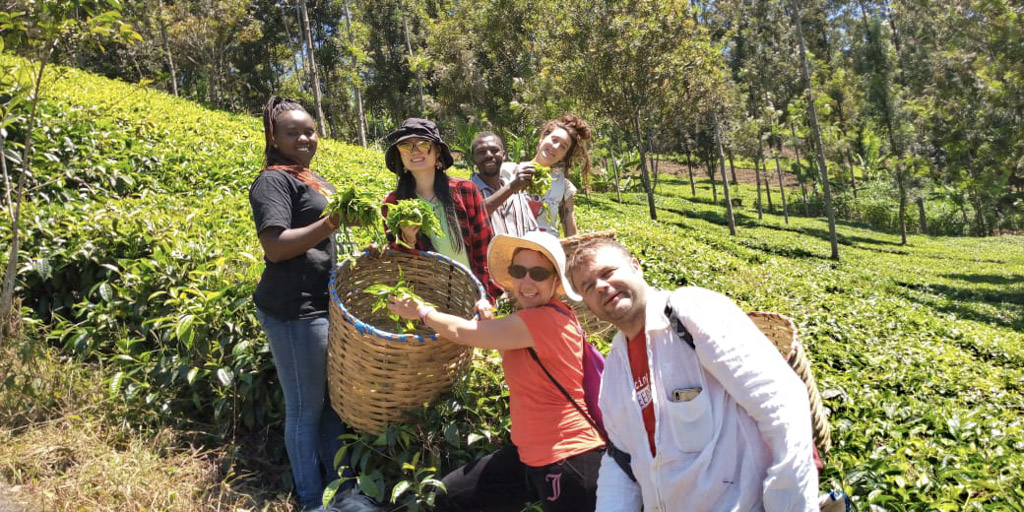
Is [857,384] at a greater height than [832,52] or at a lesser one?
lesser

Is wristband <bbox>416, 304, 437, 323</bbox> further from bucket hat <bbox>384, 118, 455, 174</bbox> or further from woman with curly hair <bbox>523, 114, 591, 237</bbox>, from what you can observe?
woman with curly hair <bbox>523, 114, 591, 237</bbox>

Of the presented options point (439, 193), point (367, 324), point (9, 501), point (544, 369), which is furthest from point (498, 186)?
point (9, 501)

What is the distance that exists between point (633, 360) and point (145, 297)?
11.4 feet

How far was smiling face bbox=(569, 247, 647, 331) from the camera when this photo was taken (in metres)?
1.96

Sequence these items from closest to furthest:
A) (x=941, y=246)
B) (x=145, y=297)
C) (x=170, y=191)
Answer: (x=145, y=297) < (x=170, y=191) < (x=941, y=246)

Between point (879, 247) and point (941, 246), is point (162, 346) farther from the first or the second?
point (941, 246)

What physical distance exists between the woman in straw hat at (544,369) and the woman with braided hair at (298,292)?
2.36 feet

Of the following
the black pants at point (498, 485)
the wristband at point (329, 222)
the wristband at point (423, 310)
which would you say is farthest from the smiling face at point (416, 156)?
the black pants at point (498, 485)

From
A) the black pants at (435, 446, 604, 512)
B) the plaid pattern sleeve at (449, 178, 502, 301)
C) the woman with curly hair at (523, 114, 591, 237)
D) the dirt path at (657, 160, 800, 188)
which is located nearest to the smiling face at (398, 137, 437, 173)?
the plaid pattern sleeve at (449, 178, 502, 301)

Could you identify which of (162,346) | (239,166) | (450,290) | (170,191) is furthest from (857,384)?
(239,166)

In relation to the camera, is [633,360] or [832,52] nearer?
[633,360]

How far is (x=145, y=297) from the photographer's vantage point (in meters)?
4.15

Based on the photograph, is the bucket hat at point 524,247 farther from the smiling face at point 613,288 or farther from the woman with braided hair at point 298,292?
the woman with braided hair at point 298,292

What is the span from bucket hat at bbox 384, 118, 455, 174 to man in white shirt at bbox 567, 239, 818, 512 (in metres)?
1.49
